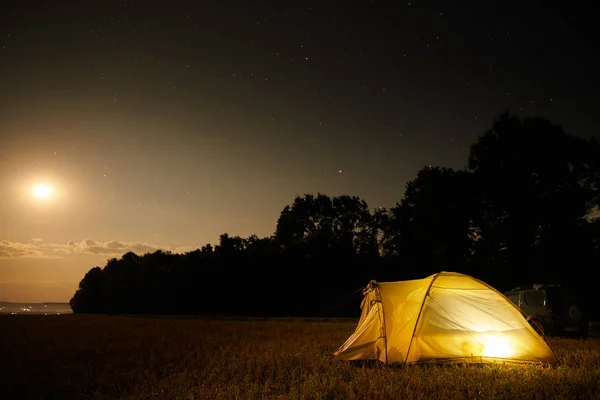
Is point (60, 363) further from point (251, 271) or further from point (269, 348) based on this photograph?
point (251, 271)

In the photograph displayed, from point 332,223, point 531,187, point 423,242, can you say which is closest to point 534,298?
point 531,187

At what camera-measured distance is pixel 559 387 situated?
6660 millimetres

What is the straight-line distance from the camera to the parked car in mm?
15281

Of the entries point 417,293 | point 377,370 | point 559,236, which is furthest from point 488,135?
point 377,370

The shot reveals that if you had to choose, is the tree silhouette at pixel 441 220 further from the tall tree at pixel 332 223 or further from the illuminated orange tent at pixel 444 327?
the illuminated orange tent at pixel 444 327

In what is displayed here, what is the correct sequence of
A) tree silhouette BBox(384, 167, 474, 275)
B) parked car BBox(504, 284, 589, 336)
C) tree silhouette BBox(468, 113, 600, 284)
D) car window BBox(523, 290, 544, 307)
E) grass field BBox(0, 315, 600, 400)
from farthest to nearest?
1. tree silhouette BBox(384, 167, 474, 275)
2. tree silhouette BBox(468, 113, 600, 284)
3. car window BBox(523, 290, 544, 307)
4. parked car BBox(504, 284, 589, 336)
5. grass field BBox(0, 315, 600, 400)

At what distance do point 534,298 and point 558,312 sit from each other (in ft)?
2.80

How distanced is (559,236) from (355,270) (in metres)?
23.4

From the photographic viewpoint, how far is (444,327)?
959cm

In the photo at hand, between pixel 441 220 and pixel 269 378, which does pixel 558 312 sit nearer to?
pixel 269 378

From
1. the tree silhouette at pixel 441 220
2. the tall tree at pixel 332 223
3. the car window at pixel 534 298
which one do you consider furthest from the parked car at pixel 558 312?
the tall tree at pixel 332 223

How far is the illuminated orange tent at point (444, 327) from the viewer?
9.32 metres

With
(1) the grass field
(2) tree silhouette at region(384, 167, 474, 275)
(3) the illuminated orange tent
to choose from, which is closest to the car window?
(1) the grass field

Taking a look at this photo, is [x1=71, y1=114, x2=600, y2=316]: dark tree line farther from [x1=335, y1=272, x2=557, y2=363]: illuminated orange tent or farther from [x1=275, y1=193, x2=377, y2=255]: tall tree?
[x1=335, y1=272, x2=557, y2=363]: illuminated orange tent
